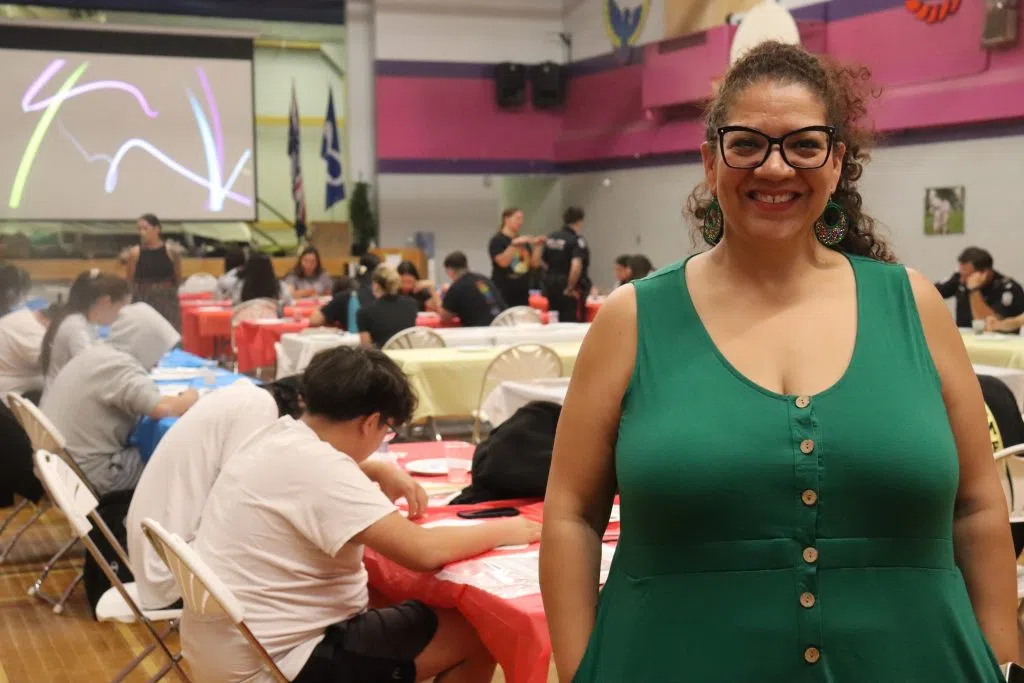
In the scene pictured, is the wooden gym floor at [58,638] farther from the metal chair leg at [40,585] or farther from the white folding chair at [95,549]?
the white folding chair at [95,549]

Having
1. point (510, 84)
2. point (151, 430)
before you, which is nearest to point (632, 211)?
point (510, 84)

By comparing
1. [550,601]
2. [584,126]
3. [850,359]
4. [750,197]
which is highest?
[584,126]

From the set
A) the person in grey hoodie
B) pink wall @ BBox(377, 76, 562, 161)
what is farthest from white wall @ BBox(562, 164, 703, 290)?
Answer: the person in grey hoodie

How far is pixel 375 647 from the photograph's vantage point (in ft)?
9.31

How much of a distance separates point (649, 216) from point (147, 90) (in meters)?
7.49

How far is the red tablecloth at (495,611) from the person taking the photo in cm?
238

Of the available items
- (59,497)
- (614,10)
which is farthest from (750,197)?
(614,10)

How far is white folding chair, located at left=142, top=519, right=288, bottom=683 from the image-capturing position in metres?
2.46

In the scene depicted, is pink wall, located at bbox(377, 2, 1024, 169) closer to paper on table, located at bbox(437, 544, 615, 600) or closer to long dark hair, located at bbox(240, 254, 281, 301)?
long dark hair, located at bbox(240, 254, 281, 301)

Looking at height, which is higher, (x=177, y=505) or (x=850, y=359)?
(x=850, y=359)

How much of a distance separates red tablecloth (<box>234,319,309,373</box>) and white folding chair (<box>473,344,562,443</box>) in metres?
3.00

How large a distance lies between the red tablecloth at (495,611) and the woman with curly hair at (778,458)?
2.59ft

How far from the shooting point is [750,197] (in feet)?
4.59

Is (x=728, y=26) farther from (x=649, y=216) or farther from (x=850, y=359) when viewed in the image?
(x=850, y=359)
